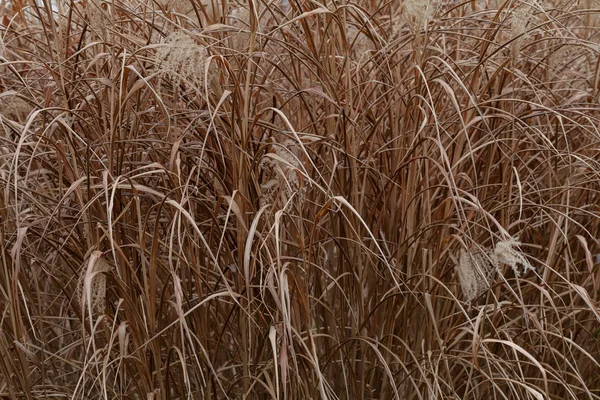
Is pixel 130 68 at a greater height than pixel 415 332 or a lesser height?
greater

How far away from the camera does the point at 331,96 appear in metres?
1.94

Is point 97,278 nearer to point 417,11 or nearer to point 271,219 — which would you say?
point 271,219

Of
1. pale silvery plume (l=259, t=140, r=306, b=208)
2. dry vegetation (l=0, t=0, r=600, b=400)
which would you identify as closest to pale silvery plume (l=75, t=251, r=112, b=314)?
dry vegetation (l=0, t=0, r=600, b=400)

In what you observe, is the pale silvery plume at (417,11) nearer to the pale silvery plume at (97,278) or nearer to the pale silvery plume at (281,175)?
the pale silvery plume at (281,175)

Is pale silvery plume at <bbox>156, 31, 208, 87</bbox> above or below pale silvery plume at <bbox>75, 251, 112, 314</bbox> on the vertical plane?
above

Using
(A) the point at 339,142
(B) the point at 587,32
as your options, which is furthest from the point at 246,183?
(B) the point at 587,32

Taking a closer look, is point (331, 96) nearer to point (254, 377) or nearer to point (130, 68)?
point (130, 68)

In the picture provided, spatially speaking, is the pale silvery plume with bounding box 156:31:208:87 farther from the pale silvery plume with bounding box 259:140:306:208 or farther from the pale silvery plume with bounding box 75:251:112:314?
the pale silvery plume with bounding box 75:251:112:314

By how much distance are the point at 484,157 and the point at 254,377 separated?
860 mm

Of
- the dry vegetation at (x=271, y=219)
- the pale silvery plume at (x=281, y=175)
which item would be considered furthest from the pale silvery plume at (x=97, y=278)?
the pale silvery plume at (x=281, y=175)

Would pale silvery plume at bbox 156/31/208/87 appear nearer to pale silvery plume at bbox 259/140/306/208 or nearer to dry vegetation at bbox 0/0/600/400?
dry vegetation at bbox 0/0/600/400

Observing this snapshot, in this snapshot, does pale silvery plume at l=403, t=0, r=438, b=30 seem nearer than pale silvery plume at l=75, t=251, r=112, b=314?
No

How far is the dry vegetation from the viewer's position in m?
1.69

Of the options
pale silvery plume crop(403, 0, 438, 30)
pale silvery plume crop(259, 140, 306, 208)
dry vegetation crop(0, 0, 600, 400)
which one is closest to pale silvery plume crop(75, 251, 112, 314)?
dry vegetation crop(0, 0, 600, 400)
